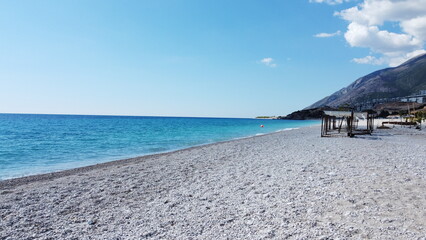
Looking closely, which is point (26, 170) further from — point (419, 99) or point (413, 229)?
point (419, 99)

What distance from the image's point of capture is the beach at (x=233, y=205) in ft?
17.6

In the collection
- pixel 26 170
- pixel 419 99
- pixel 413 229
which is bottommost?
pixel 26 170

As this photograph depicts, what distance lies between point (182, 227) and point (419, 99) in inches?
6061

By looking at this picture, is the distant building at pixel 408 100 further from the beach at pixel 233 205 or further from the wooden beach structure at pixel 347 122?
the beach at pixel 233 205

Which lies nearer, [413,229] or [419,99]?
[413,229]

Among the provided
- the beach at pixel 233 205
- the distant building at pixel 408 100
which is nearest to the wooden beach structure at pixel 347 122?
the beach at pixel 233 205

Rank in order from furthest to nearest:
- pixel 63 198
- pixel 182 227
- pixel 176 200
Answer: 1. pixel 63 198
2. pixel 176 200
3. pixel 182 227

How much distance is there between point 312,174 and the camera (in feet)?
32.1

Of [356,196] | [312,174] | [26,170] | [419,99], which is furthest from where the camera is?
[419,99]

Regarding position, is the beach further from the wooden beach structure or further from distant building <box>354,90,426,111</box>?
distant building <box>354,90,426,111</box>

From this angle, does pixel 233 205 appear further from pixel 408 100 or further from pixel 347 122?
pixel 408 100

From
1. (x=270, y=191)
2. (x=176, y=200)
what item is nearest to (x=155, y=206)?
(x=176, y=200)

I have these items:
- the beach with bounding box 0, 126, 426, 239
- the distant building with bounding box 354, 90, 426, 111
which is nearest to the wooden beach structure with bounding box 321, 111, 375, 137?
the beach with bounding box 0, 126, 426, 239

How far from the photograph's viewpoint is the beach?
5375 millimetres
